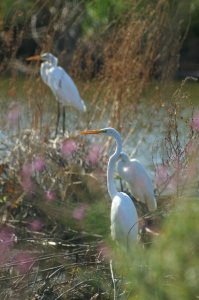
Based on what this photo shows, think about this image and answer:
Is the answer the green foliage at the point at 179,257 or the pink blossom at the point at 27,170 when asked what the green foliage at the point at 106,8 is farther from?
the green foliage at the point at 179,257

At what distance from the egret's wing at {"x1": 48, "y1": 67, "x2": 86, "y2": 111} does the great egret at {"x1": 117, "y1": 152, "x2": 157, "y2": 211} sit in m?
1.23

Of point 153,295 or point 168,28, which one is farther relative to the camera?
point 168,28

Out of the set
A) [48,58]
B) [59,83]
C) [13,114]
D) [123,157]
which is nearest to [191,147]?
[123,157]

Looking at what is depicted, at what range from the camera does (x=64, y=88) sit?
25.1 ft

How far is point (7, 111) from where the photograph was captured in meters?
6.75

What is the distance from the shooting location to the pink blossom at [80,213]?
5805 millimetres

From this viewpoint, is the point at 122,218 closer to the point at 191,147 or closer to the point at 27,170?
the point at 191,147

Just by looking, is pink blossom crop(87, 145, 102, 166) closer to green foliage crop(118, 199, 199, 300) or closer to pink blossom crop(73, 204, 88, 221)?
pink blossom crop(73, 204, 88, 221)

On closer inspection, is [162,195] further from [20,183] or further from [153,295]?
[153,295]

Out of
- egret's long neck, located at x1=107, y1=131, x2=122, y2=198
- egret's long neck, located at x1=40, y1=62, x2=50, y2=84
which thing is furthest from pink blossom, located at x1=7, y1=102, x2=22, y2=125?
egret's long neck, located at x1=40, y1=62, x2=50, y2=84

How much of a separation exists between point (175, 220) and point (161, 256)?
0.09 m

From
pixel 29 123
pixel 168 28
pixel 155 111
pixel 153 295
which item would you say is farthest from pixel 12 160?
pixel 153 295

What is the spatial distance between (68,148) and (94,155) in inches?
10.6

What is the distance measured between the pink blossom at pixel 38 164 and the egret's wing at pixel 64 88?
3.38 ft
